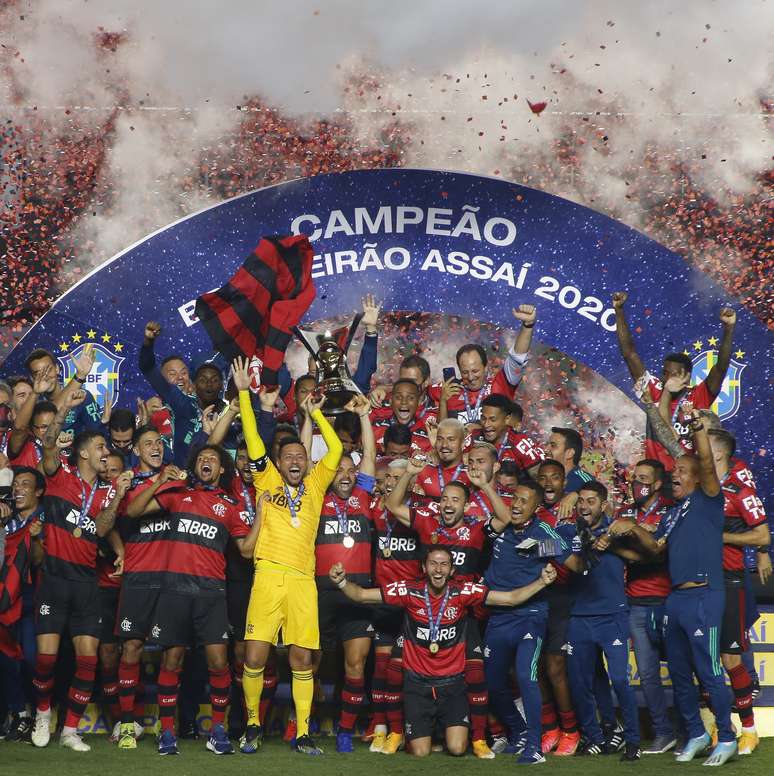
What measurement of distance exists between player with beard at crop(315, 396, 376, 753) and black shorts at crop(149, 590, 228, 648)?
1.83ft

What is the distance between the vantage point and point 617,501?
41.9 feet

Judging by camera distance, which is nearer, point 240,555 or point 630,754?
point 630,754

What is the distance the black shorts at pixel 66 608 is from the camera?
7391 millimetres

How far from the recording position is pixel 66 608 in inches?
293

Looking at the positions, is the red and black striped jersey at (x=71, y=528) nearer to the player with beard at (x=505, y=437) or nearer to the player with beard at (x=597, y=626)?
the player with beard at (x=505, y=437)

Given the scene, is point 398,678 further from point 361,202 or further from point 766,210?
point 766,210

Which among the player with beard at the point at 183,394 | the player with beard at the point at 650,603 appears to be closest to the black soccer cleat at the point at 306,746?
the player with beard at the point at 650,603

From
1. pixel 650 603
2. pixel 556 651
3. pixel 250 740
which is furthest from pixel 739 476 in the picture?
pixel 250 740

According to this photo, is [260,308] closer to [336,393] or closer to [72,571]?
[336,393]

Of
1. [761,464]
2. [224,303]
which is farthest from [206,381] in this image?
[761,464]

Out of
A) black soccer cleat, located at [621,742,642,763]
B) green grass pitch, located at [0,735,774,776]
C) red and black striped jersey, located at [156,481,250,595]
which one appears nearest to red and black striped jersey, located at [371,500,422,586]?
red and black striped jersey, located at [156,481,250,595]

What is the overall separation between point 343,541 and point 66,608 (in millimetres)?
1456

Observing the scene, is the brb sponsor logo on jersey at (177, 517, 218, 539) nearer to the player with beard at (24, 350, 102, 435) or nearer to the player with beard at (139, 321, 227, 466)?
the player with beard at (139, 321, 227, 466)

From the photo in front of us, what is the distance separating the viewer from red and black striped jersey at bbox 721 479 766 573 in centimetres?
746
